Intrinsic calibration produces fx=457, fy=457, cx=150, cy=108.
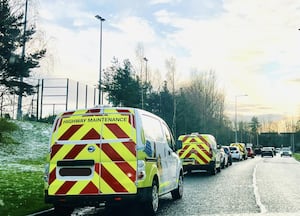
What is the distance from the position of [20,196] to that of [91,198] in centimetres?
353

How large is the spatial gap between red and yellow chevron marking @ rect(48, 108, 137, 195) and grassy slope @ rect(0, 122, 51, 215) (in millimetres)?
1332

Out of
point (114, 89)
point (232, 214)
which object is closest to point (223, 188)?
point (232, 214)

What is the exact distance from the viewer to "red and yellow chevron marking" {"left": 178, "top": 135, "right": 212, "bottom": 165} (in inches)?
869

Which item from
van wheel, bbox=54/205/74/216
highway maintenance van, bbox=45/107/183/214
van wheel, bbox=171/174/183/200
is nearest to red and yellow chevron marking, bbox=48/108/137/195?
highway maintenance van, bbox=45/107/183/214

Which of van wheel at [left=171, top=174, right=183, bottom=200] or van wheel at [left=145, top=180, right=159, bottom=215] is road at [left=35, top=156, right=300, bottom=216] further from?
van wheel at [left=145, top=180, right=159, bottom=215]

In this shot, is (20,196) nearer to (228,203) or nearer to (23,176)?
(228,203)

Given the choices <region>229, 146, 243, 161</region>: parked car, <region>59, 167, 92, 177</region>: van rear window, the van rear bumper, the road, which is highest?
<region>229, 146, 243, 161</region>: parked car

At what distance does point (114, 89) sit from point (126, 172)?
43.8 meters

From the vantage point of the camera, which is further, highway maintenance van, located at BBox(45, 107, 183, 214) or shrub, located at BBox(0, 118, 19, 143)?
shrub, located at BBox(0, 118, 19, 143)

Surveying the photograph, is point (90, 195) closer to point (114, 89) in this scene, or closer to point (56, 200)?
point (56, 200)

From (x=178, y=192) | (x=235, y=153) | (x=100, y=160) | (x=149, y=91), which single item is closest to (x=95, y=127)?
(x=100, y=160)

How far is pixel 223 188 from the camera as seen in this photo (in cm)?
1562

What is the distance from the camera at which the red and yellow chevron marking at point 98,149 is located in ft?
28.1

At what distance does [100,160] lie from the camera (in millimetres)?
8633
